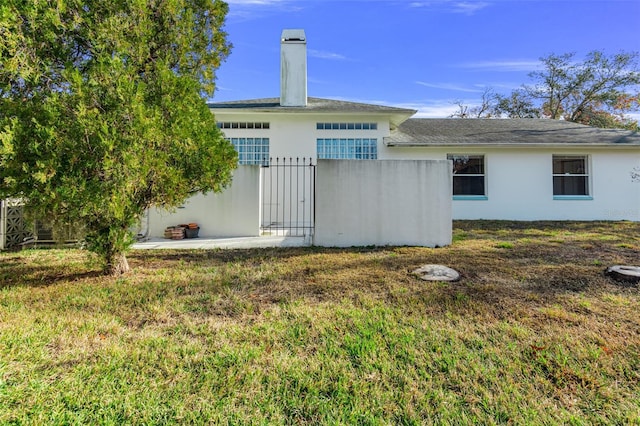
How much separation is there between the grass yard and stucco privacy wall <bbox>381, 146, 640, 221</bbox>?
322 inches

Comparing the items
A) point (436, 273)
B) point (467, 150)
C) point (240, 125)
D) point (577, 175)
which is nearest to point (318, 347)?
point (436, 273)

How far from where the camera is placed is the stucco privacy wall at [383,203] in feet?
24.7

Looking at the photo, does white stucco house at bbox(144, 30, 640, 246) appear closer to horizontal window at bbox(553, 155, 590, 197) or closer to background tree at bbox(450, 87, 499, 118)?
horizontal window at bbox(553, 155, 590, 197)

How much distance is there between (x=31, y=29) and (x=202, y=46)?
2.19 meters

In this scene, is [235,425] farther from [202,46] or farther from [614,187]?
[614,187]

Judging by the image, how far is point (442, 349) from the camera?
2.87 m

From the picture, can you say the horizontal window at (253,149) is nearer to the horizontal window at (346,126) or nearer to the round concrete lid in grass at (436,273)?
the horizontal window at (346,126)

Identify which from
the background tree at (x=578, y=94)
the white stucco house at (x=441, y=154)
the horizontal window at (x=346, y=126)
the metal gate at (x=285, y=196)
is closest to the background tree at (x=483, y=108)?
the background tree at (x=578, y=94)

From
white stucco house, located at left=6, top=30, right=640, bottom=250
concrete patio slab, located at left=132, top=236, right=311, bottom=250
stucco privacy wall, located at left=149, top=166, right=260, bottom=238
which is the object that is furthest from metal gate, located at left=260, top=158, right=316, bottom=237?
concrete patio slab, located at left=132, top=236, right=311, bottom=250

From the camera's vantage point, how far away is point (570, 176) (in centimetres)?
1336

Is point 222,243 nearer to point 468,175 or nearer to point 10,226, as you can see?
point 10,226

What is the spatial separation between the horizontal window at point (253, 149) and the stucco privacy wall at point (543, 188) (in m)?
6.92

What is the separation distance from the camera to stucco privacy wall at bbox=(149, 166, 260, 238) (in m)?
9.02

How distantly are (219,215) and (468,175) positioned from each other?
10306mm
